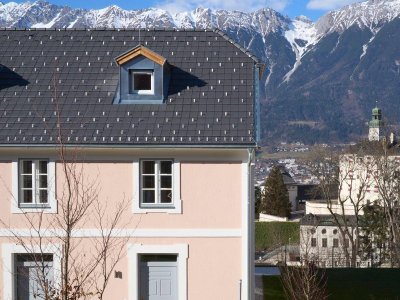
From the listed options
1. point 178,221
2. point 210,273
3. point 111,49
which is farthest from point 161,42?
point 210,273

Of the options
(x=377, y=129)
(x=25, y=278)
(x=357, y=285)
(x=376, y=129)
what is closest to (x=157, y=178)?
(x=25, y=278)

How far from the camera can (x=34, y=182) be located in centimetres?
1586

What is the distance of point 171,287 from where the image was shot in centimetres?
1609

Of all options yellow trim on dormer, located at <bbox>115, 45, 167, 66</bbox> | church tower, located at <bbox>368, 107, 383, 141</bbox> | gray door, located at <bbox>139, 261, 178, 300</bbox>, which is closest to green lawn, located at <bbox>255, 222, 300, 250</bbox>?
church tower, located at <bbox>368, 107, 383, 141</bbox>

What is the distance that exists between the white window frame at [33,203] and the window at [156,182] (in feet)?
6.92

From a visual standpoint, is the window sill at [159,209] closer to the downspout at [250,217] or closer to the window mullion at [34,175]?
the downspout at [250,217]

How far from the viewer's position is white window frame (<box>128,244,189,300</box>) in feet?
51.7

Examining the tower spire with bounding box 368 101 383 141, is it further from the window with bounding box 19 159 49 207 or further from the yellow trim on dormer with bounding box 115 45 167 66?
the window with bounding box 19 159 49 207

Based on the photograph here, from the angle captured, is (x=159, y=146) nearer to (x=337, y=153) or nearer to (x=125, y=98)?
(x=125, y=98)

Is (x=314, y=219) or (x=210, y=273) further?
(x=314, y=219)

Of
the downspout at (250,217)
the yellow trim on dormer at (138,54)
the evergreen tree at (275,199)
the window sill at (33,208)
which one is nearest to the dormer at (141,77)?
the yellow trim on dormer at (138,54)

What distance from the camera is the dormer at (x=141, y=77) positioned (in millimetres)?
16297

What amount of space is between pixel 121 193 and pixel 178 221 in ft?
4.96

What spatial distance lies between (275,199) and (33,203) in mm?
59991
